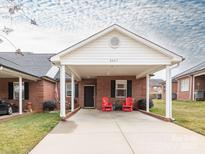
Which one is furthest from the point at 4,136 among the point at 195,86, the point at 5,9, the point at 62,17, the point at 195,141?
the point at 195,86

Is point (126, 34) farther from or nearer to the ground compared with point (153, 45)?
farther from the ground

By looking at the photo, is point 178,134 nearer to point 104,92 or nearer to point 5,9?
point 5,9

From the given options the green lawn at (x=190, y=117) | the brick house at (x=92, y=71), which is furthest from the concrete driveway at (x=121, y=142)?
the brick house at (x=92, y=71)

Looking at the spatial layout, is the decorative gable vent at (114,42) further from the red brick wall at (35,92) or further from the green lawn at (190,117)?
the red brick wall at (35,92)

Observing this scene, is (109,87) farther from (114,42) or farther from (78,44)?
(78,44)

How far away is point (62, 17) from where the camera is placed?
20.3 feet

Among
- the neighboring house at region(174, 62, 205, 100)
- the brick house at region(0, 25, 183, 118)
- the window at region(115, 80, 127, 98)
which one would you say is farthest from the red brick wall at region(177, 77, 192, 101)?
the window at region(115, 80, 127, 98)

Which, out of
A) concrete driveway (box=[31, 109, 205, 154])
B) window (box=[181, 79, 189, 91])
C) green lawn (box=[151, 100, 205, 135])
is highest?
window (box=[181, 79, 189, 91])

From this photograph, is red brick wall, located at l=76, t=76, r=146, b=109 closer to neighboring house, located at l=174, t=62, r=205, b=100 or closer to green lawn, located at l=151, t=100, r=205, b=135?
green lawn, located at l=151, t=100, r=205, b=135

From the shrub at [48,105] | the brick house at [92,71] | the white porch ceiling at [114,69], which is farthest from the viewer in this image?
the shrub at [48,105]

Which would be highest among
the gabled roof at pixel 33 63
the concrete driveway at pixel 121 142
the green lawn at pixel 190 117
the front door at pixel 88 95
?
the gabled roof at pixel 33 63

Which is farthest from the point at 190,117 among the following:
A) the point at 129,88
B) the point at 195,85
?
the point at 195,85

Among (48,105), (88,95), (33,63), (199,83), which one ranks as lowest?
(48,105)

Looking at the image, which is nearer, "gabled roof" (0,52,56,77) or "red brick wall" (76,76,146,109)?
"gabled roof" (0,52,56,77)
